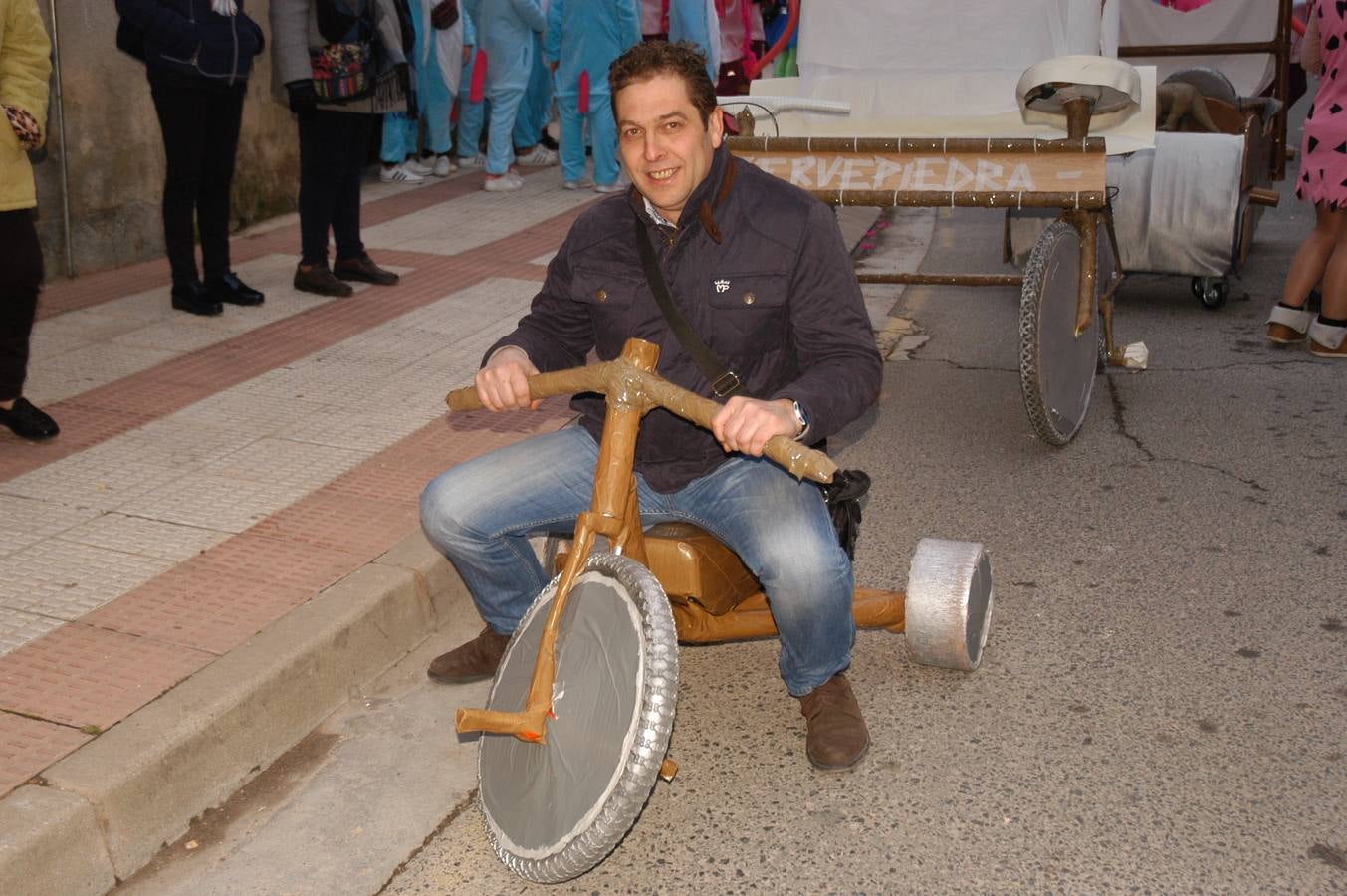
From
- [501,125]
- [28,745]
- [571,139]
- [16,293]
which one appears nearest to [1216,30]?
[571,139]

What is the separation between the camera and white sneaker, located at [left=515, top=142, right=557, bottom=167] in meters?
13.2

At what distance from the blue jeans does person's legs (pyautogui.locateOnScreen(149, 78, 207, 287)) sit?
3.92 m

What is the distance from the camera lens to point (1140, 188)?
7383 mm

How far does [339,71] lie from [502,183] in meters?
4.31

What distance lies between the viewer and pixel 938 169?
17.4 feet

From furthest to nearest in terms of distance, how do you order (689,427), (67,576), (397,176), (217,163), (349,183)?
(397,176) → (349,183) → (217,163) → (67,576) → (689,427)

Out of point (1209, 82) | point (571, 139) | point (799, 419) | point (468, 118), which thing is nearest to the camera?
point (799, 419)

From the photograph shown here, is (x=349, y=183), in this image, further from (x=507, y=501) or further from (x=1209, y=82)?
(x=1209, y=82)

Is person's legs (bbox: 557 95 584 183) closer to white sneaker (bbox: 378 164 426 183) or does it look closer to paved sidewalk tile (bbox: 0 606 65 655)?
white sneaker (bbox: 378 164 426 183)

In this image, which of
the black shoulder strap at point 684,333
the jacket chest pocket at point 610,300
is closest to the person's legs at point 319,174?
the jacket chest pocket at point 610,300

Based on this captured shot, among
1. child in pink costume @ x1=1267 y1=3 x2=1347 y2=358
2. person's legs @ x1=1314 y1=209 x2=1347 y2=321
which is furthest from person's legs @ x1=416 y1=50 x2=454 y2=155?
person's legs @ x1=1314 y1=209 x2=1347 y2=321

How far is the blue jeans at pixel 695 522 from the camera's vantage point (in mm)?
3195

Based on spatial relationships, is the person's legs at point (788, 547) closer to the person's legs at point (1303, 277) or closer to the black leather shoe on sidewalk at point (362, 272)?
the person's legs at point (1303, 277)

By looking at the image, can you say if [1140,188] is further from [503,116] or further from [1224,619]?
[503,116]
